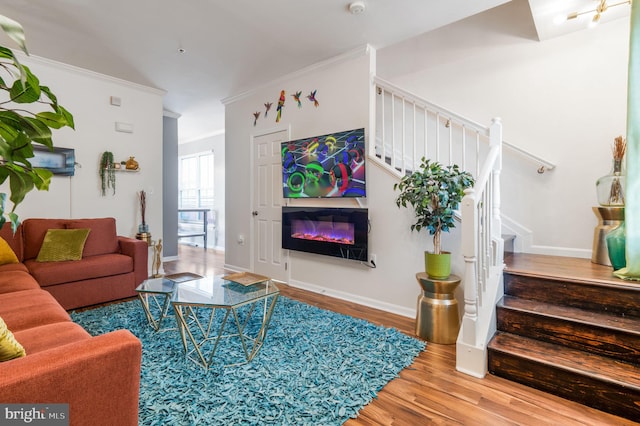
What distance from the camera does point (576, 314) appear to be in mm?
2008

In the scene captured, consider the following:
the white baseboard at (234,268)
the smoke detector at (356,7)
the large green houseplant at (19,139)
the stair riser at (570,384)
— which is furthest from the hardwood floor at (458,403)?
the white baseboard at (234,268)

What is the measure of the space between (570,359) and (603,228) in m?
1.36

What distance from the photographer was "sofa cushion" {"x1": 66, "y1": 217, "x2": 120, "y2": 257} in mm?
3441

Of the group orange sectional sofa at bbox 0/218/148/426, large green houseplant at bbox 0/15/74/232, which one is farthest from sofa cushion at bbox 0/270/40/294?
large green houseplant at bbox 0/15/74/232

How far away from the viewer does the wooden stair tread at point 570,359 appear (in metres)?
1.64

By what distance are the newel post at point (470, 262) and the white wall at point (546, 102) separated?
1.66 meters

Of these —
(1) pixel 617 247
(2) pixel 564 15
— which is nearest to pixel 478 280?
(1) pixel 617 247

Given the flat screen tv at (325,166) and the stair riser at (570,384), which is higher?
the flat screen tv at (325,166)

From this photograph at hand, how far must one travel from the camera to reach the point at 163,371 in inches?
75.8

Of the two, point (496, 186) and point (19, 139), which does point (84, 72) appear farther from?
point (496, 186)

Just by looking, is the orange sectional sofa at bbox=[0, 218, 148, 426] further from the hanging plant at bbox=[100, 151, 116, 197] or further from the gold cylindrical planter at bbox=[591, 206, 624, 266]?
the gold cylindrical planter at bbox=[591, 206, 624, 266]

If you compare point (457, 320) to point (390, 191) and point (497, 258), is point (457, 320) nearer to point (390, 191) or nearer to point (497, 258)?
point (497, 258)

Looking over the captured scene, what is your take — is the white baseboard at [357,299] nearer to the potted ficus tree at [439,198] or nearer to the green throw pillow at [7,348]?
the potted ficus tree at [439,198]

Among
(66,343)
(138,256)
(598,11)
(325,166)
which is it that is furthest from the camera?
(325,166)
